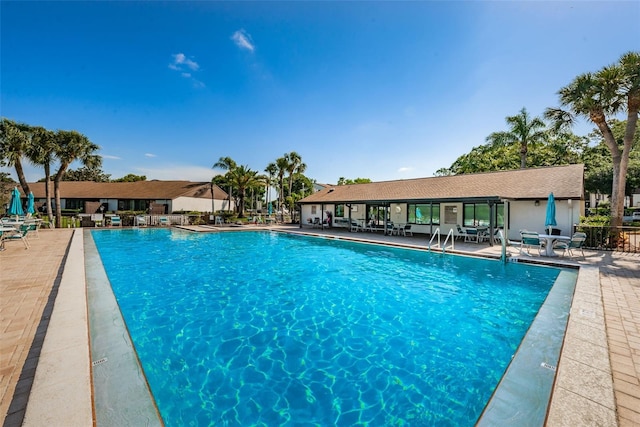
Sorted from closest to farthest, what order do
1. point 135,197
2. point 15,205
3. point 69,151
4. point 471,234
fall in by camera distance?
point 15,205, point 471,234, point 69,151, point 135,197

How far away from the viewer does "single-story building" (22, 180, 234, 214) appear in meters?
33.3

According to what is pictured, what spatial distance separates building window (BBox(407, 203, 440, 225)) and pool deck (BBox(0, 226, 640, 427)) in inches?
444

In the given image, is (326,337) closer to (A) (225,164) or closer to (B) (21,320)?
(B) (21,320)

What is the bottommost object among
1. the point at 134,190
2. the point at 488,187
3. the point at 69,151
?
the point at 488,187

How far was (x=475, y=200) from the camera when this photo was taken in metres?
14.7

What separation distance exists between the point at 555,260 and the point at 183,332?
11509 millimetres

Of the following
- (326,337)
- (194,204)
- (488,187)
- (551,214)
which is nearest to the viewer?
(326,337)

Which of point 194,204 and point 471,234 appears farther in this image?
point 194,204

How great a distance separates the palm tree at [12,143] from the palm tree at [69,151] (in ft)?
6.01

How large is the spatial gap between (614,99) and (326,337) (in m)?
16.5

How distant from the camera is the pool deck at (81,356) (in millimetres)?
2336

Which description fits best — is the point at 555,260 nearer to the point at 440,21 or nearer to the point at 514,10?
the point at 514,10

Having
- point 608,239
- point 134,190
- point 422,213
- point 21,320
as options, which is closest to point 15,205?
point 21,320

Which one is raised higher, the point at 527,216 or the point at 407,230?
the point at 527,216
